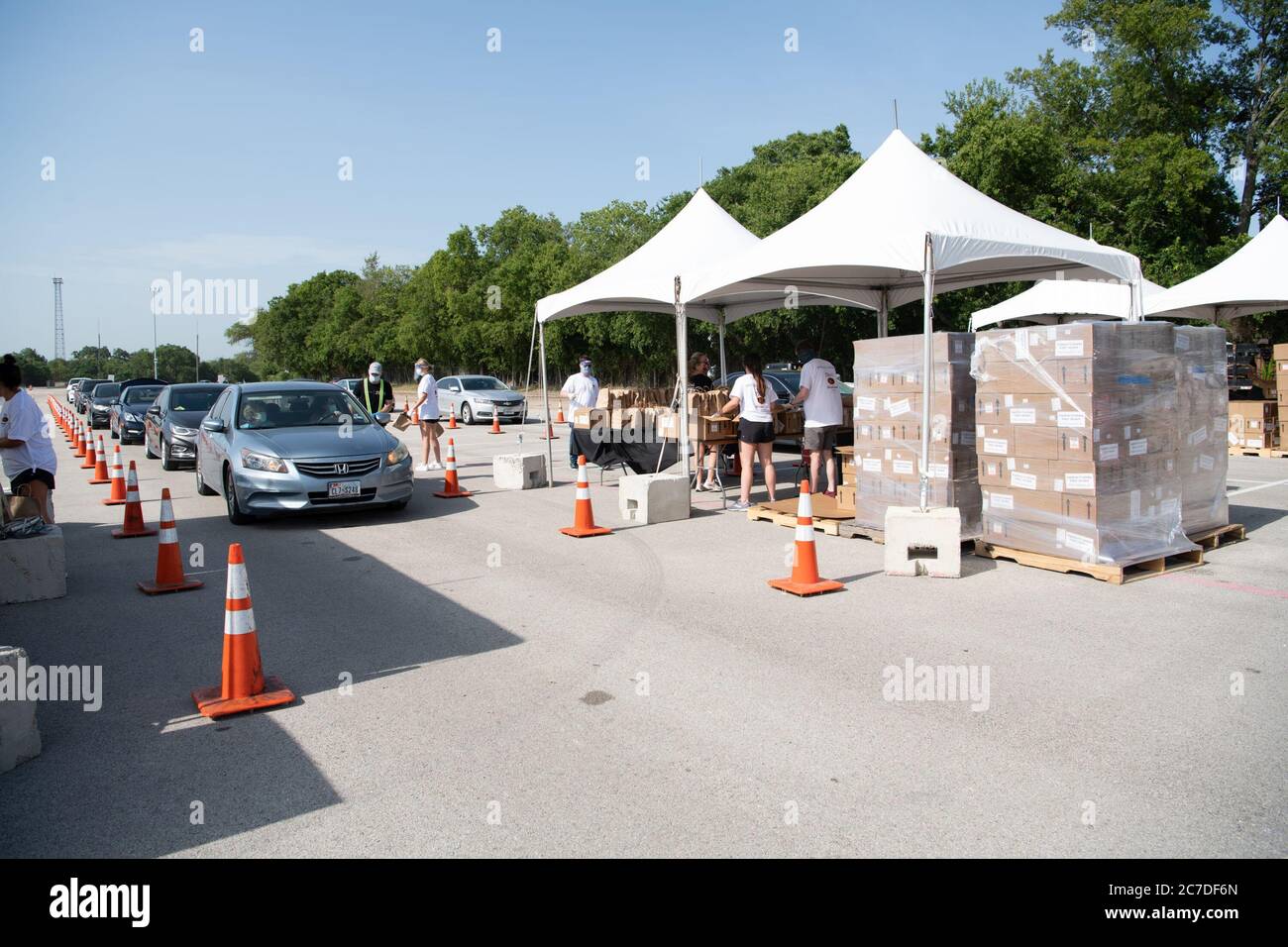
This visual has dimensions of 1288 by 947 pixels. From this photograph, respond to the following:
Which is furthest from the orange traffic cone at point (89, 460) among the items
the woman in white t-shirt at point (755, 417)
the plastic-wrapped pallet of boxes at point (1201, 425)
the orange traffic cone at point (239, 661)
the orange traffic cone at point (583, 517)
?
the plastic-wrapped pallet of boxes at point (1201, 425)

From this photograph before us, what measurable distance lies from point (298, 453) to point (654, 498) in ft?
13.8

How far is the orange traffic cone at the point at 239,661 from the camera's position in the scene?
539 centimetres

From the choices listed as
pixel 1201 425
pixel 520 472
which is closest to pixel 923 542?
pixel 1201 425

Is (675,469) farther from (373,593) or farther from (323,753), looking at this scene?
(323,753)

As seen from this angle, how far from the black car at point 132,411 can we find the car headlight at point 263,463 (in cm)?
1584

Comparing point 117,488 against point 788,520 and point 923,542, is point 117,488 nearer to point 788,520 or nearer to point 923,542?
point 788,520

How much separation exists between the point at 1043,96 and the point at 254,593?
44.0 m

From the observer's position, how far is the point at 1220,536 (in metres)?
9.64

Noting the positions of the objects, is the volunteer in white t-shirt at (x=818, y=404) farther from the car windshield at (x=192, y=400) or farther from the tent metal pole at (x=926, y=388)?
the car windshield at (x=192, y=400)

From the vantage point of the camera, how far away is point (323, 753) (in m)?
4.76

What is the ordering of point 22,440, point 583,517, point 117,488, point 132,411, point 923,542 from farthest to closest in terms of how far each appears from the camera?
point 132,411
point 117,488
point 583,517
point 22,440
point 923,542

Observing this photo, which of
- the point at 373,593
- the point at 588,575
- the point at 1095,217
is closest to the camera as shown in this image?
the point at 373,593
